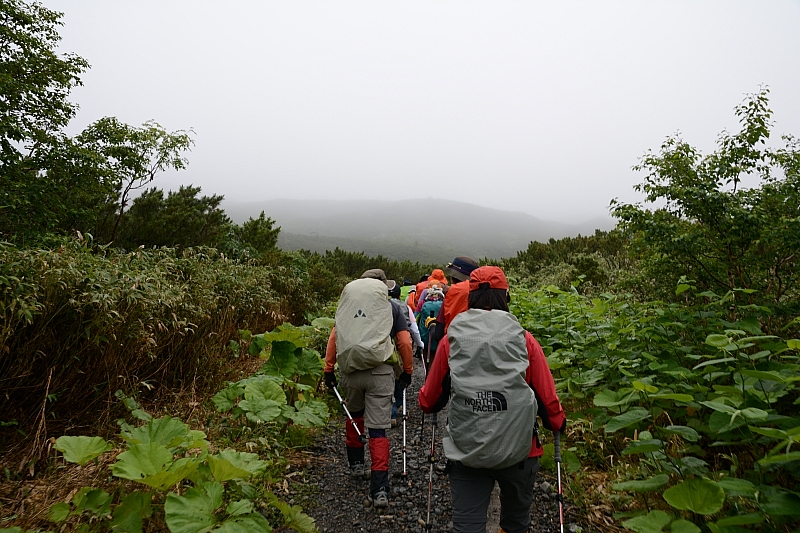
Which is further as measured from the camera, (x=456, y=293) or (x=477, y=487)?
(x=456, y=293)

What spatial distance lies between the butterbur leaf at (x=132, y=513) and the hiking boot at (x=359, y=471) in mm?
2055

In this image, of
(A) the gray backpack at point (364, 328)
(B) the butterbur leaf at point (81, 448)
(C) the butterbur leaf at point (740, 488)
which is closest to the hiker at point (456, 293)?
(A) the gray backpack at point (364, 328)

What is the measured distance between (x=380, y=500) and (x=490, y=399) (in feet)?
6.36

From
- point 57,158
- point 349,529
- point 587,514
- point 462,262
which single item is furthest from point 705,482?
point 57,158

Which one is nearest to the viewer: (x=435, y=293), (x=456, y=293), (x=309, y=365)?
(x=456, y=293)

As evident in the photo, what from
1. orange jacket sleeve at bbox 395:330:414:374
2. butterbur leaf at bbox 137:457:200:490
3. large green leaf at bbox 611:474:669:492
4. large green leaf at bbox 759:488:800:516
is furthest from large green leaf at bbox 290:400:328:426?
large green leaf at bbox 759:488:800:516

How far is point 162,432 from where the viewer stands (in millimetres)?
2699

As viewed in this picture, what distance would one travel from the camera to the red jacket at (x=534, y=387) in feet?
8.07

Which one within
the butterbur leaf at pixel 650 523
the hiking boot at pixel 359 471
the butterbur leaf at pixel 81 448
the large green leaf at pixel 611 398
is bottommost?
the hiking boot at pixel 359 471

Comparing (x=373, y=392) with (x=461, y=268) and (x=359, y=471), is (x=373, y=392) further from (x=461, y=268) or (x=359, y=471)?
(x=461, y=268)

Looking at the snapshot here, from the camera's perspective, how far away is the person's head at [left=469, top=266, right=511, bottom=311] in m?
2.59

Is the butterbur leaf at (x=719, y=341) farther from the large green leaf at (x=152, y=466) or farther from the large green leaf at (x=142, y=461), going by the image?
the large green leaf at (x=142, y=461)

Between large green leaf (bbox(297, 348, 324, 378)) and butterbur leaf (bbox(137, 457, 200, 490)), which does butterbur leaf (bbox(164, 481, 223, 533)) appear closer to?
butterbur leaf (bbox(137, 457, 200, 490))

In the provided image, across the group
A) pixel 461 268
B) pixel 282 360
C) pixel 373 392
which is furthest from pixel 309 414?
pixel 461 268
